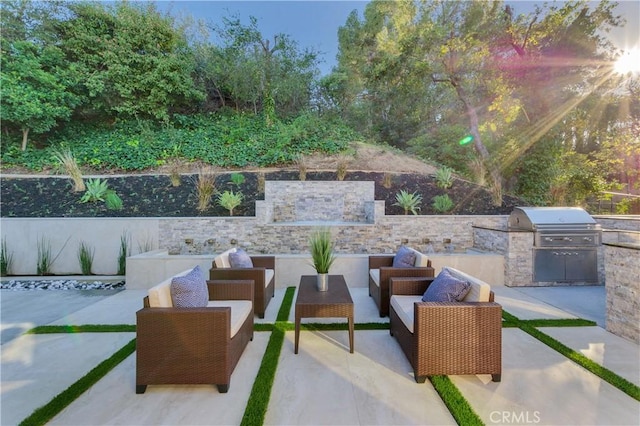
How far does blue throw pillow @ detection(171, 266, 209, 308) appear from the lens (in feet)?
8.36

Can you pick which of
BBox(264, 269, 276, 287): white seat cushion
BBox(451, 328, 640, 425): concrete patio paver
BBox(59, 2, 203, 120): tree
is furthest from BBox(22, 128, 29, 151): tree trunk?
BBox(451, 328, 640, 425): concrete patio paver

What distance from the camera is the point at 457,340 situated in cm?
233

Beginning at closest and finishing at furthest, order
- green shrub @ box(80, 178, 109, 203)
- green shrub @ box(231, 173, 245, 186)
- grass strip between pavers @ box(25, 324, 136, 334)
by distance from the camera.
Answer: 1. grass strip between pavers @ box(25, 324, 136, 334)
2. green shrub @ box(80, 178, 109, 203)
3. green shrub @ box(231, 173, 245, 186)

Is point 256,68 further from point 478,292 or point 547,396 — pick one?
point 547,396

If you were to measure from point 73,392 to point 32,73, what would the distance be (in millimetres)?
11840

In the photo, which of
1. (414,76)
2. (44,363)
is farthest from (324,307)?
(414,76)

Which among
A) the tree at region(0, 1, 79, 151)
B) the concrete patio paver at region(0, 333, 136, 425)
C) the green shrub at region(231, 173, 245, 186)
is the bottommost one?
the concrete patio paver at region(0, 333, 136, 425)

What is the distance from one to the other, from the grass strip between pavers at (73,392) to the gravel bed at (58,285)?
305 centimetres

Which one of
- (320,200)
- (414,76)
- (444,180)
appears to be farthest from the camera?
(414,76)

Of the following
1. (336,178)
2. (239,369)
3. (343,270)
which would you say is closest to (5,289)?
(239,369)

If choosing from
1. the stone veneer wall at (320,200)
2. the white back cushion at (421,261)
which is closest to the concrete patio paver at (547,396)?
the white back cushion at (421,261)

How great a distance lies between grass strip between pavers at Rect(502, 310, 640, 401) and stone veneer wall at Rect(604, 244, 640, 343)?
1.03ft

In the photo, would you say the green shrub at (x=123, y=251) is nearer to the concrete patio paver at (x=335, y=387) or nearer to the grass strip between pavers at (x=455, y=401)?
the concrete patio paver at (x=335, y=387)

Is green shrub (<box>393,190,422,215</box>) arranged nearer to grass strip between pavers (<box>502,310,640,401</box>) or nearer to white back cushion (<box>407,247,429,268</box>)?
white back cushion (<box>407,247,429,268</box>)
